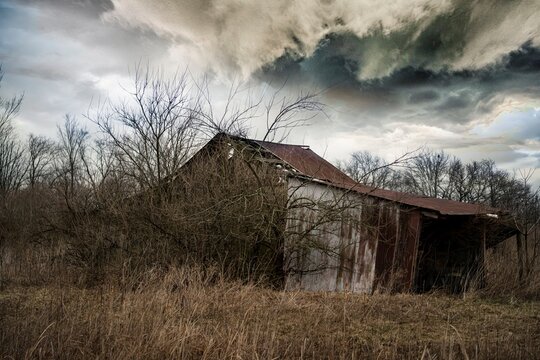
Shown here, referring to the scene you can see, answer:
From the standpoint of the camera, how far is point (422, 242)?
12562 millimetres

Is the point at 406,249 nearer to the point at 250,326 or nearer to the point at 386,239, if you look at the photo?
the point at 386,239

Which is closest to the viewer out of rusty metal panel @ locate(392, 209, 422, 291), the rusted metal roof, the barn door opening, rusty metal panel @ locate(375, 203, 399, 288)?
rusty metal panel @ locate(392, 209, 422, 291)

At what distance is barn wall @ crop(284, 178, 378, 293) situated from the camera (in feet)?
33.4

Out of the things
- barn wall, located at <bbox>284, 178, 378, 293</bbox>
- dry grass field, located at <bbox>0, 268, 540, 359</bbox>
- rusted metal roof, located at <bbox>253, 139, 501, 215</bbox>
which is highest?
rusted metal roof, located at <bbox>253, 139, 501, 215</bbox>

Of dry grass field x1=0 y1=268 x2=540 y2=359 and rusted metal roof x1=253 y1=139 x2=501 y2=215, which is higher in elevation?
rusted metal roof x1=253 y1=139 x2=501 y2=215

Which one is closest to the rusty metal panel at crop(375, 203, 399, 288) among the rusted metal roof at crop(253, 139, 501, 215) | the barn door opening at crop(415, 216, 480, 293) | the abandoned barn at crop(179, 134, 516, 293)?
the abandoned barn at crop(179, 134, 516, 293)

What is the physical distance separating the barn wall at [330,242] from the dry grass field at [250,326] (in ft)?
3.99

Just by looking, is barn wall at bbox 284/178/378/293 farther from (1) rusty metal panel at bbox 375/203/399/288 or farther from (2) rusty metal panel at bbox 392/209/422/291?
(2) rusty metal panel at bbox 392/209/422/291

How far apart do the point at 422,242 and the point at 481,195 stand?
39.2m

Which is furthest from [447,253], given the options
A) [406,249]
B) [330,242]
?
[330,242]

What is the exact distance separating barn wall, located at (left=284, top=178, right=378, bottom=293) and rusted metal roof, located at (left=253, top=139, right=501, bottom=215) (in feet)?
1.30

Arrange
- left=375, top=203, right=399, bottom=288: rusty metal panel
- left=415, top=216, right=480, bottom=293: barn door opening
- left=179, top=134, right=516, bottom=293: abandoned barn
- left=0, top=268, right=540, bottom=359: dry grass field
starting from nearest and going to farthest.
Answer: left=0, top=268, right=540, bottom=359: dry grass field
left=179, top=134, right=516, bottom=293: abandoned barn
left=375, top=203, right=399, bottom=288: rusty metal panel
left=415, top=216, right=480, bottom=293: barn door opening

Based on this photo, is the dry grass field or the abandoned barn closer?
the dry grass field

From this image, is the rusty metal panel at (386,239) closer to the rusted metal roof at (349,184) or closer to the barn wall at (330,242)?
the barn wall at (330,242)
